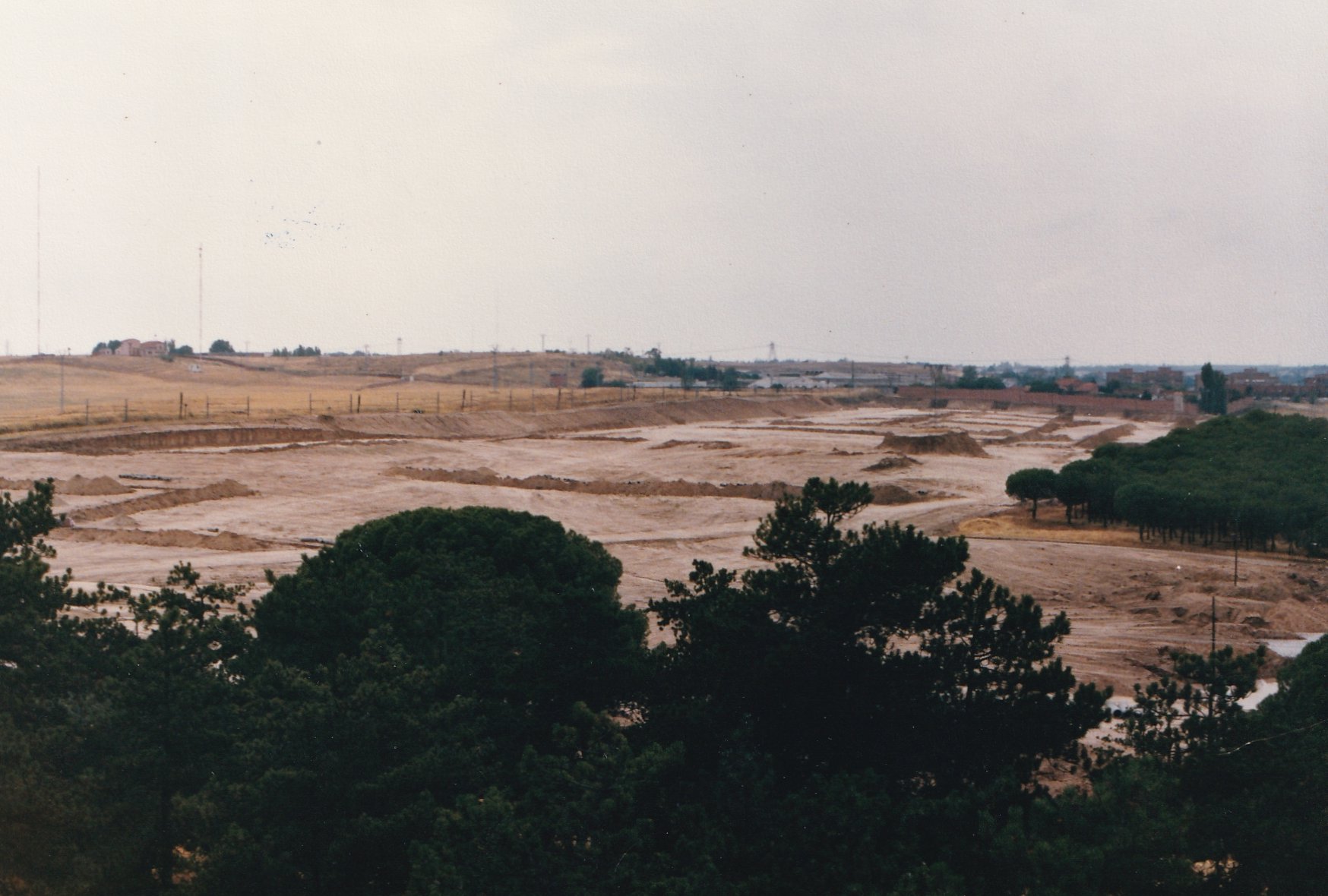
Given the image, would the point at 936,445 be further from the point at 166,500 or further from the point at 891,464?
the point at 166,500

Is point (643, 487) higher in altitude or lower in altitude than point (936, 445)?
lower

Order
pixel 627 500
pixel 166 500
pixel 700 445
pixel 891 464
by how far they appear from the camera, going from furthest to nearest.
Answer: pixel 700 445 → pixel 891 464 → pixel 627 500 → pixel 166 500

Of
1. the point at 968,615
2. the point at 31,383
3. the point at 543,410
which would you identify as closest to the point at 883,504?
the point at 968,615

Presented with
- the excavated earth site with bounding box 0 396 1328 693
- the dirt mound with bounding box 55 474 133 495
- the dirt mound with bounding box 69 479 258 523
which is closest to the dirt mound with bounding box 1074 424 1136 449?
the excavated earth site with bounding box 0 396 1328 693

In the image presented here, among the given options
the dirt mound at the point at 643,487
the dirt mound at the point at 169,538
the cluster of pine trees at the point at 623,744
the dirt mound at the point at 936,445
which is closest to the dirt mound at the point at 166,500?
the dirt mound at the point at 169,538

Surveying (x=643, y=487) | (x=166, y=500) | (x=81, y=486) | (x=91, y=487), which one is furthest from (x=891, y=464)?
(x=81, y=486)

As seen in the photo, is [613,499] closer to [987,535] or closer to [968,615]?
[987,535]

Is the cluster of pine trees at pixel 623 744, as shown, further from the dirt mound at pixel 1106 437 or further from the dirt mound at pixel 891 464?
the dirt mound at pixel 1106 437
